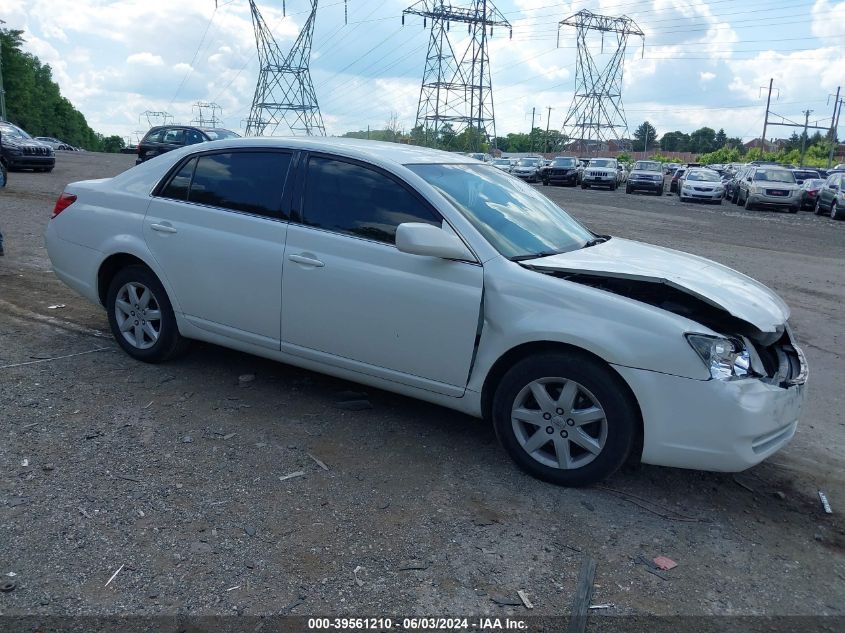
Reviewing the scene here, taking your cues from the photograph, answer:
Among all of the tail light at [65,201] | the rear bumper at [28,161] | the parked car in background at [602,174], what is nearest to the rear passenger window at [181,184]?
the tail light at [65,201]

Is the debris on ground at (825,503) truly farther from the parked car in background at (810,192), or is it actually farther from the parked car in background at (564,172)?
the parked car in background at (564,172)

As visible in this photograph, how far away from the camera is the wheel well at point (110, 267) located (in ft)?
17.8

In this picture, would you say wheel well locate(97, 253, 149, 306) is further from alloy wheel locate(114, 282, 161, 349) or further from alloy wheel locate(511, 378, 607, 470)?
alloy wheel locate(511, 378, 607, 470)

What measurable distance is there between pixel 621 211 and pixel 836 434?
2009cm

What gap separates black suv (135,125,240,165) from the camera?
23.1m

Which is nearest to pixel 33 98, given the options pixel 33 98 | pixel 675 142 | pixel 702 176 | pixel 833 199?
pixel 33 98

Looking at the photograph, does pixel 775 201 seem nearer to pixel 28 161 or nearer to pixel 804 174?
pixel 804 174

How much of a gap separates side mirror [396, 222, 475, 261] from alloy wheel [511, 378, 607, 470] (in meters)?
0.82

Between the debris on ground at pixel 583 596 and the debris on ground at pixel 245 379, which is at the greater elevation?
the debris on ground at pixel 245 379

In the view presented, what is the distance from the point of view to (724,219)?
22938 mm

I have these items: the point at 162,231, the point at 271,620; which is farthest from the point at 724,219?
the point at 271,620

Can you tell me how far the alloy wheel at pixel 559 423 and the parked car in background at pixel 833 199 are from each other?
81.9 feet

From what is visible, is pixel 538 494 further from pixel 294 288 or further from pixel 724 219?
pixel 724 219

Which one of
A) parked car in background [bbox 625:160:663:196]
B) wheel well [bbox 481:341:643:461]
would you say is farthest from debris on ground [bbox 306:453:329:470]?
parked car in background [bbox 625:160:663:196]
